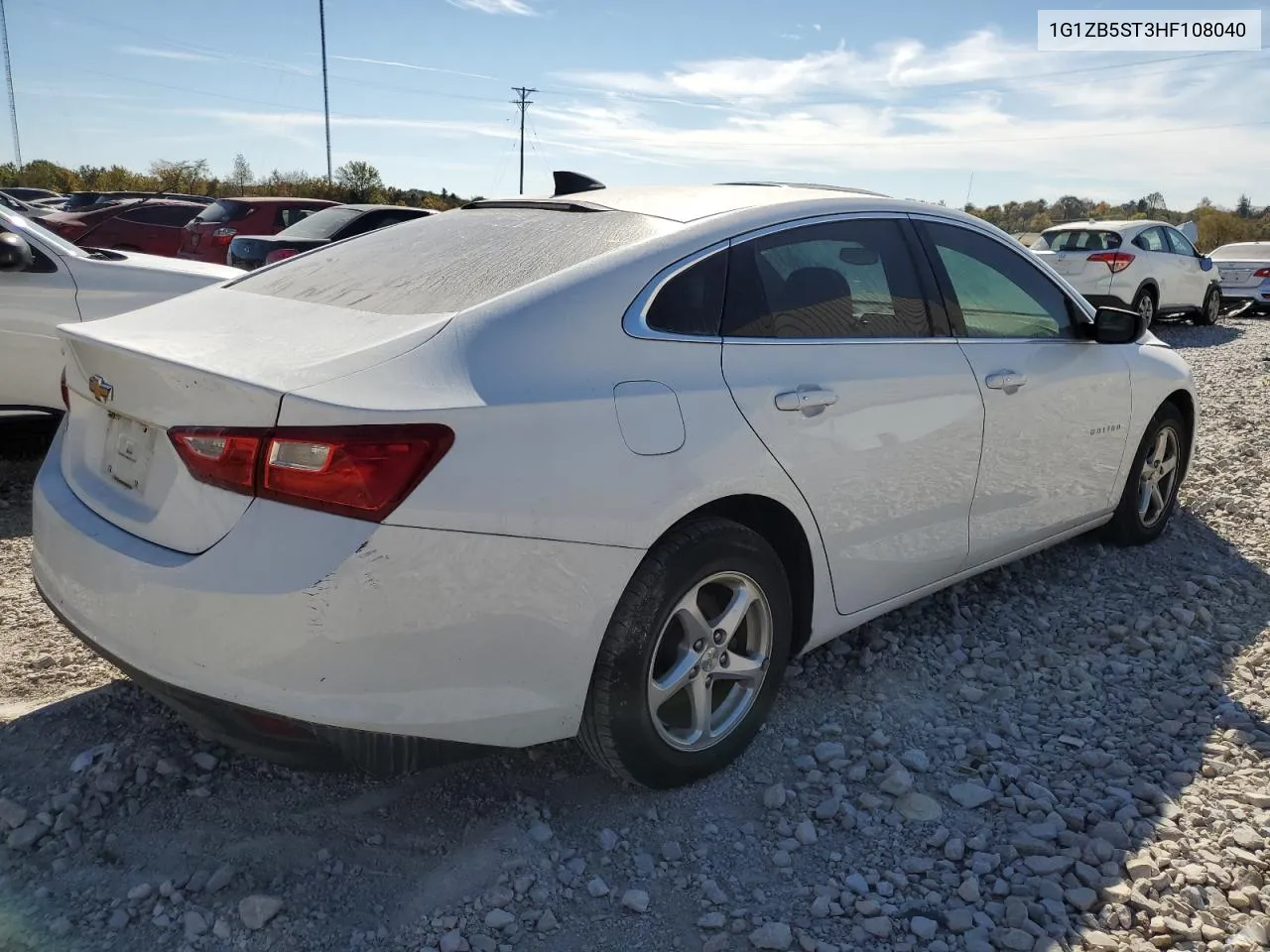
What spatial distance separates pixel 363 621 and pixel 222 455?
47 centimetres

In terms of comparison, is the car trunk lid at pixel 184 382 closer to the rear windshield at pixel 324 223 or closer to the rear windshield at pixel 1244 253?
the rear windshield at pixel 324 223

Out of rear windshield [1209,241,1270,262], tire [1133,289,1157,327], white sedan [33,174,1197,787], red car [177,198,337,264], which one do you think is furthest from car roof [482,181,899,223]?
rear windshield [1209,241,1270,262]

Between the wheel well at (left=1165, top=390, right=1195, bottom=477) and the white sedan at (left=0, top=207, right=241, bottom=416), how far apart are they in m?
5.19

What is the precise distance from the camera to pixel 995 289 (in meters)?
3.84

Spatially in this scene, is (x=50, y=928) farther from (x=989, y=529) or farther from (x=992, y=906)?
(x=989, y=529)

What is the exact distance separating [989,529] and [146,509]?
9.04 ft

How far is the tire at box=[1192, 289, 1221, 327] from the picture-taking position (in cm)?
1532

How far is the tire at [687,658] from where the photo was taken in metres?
2.52

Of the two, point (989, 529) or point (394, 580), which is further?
Answer: point (989, 529)

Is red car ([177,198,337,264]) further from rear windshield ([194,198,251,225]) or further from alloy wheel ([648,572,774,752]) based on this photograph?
alloy wheel ([648,572,774,752])

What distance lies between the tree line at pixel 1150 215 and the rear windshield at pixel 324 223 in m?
17.0

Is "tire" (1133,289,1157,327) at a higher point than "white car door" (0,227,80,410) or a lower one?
lower

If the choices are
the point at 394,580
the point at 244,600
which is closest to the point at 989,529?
the point at 394,580

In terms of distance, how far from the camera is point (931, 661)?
3.71 m
